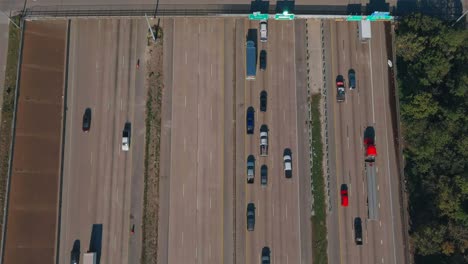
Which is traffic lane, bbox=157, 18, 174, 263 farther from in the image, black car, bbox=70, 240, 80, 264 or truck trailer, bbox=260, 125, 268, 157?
truck trailer, bbox=260, 125, 268, 157

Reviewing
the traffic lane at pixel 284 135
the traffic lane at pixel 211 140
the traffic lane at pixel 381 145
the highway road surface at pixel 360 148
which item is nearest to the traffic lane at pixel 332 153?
the highway road surface at pixel 360 148

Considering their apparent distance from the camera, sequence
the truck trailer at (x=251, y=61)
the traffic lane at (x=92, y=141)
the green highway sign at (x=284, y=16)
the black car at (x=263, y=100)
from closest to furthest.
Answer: the traffic lane at (x=92, y=141)
the black car at (x=263, y=100)
the truck trailer at (x=251, y=61)
the green highway sign at (x=284, y=16)

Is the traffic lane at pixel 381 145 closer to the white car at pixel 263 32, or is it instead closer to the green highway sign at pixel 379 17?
the green highway sign at pixel 379 17

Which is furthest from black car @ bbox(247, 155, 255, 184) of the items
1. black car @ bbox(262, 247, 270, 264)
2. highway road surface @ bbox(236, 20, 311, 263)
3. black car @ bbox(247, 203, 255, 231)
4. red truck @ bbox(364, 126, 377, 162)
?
red truck @ bbox(364, 126, 377, 162)

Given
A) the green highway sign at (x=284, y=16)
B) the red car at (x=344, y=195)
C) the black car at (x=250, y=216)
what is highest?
the green highway sign at (x=284, y=16)

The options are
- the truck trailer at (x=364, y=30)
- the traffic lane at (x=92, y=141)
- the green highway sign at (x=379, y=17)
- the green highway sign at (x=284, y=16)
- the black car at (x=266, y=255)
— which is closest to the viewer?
the black car at (x=266, y=255)

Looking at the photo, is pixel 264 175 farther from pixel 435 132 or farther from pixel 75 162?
pixel 75 162
